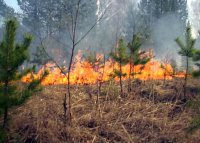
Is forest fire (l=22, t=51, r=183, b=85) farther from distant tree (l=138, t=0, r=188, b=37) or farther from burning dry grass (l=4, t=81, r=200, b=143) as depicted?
distant tree (l=138, t=0, r=188, b=37)

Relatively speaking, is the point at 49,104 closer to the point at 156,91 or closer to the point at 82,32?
the point at 156,91

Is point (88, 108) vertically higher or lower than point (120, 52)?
lower

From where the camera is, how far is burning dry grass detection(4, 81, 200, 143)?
7.28m

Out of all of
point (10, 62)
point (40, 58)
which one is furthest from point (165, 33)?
point (10, 62)

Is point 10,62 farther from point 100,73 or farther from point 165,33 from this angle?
point 165,33

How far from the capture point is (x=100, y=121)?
7988 mm

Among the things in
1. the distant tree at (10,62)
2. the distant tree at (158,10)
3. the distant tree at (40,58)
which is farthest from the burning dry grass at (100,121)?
the distant tree at (158,10)

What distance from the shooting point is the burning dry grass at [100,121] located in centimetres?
728

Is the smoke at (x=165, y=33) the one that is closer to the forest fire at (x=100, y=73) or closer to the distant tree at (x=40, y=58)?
the distant tree at (x=40, y=58)

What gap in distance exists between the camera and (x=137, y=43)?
11.9 m

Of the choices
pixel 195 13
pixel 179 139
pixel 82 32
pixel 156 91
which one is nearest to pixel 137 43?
pixel 156 91

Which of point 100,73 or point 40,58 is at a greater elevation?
point 40,58

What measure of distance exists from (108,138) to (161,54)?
2506 cm

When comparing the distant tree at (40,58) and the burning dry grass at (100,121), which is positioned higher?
the distant tree at (40,58)
